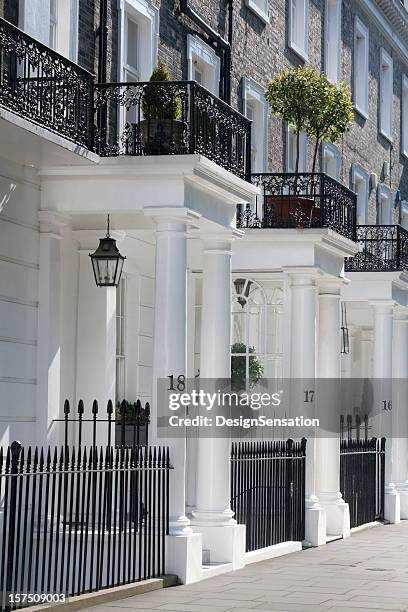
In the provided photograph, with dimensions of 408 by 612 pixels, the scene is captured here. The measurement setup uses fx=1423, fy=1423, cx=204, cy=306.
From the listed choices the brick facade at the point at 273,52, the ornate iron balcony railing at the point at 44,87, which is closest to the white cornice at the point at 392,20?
the brick facade at the point at 273,52

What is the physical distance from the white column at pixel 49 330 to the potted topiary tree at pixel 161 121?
1.18 m

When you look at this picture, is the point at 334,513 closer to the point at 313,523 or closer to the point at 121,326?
the point at 313,523

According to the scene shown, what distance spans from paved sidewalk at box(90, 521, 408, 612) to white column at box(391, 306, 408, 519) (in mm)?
5435

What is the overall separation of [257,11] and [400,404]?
6964mm

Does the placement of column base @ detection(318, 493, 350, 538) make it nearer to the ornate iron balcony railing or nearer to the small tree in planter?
the small tree in planter

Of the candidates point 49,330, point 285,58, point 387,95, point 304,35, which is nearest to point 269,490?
point 49,330

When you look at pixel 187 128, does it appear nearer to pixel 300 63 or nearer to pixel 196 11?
pixel 196 11

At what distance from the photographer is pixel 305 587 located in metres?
13.7

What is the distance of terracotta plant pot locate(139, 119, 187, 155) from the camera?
13.8m

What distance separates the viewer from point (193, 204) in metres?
14.1

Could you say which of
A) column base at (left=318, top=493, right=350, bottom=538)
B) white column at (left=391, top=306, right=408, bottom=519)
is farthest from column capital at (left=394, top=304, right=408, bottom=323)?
column base at (left=318, top=493, right=350, bottom=538)

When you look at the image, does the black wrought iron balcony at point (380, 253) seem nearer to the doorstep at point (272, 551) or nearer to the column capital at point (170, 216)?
the doorstep at point (272, 551)

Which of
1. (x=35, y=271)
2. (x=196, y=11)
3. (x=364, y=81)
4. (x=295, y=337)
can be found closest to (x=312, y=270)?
(x=295, y=337)

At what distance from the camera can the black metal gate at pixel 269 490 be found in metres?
15.9
